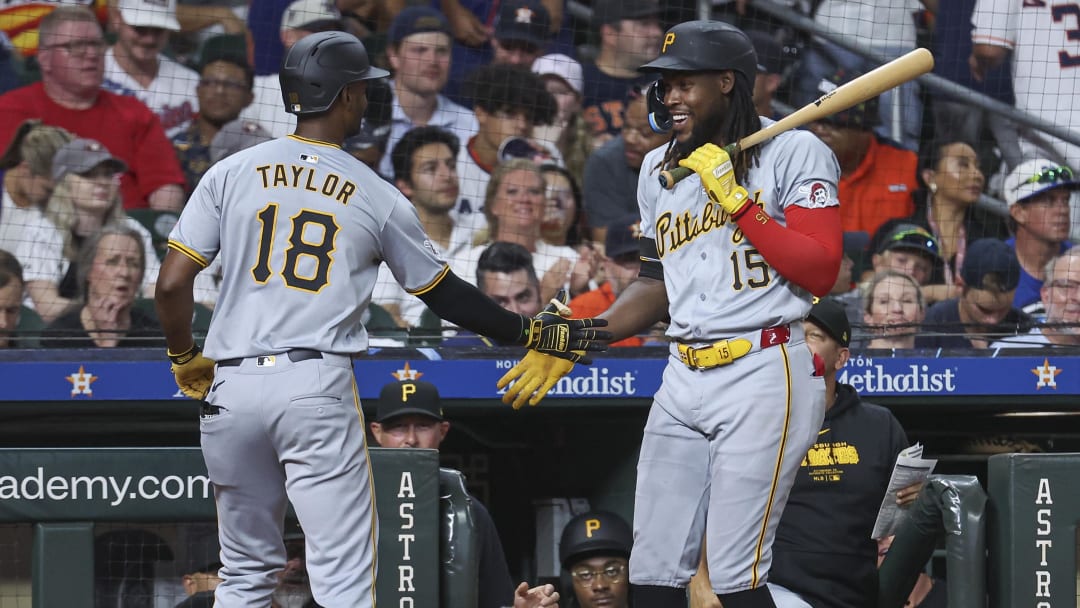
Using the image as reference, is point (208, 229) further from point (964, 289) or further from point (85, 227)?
point (964, 289)

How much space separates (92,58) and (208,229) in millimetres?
3588

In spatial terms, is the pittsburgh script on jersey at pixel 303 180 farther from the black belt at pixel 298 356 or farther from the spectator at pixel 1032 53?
the spectator at pixel 1032 53

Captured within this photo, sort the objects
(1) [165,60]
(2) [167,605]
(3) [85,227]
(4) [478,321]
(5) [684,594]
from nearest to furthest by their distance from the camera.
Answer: (5) [684,594]
(4) [478,321]
(2) [167,605]
(3) [85,227]
(1) [165,60]

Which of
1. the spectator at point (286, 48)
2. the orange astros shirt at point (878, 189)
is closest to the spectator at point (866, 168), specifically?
the orange astros shirt at point (878, 189)

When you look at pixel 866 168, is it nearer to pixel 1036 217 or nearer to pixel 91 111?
pixel 1036 217

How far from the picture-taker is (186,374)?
128 inches

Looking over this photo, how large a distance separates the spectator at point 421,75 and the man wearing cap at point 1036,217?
240cm

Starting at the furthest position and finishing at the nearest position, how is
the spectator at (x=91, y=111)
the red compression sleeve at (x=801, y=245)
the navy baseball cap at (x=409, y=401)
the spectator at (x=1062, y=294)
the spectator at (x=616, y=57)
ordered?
the spectator at (x=616, y=57), the spectator at (x=91, y=111), the spectator at (x=1062, y=294), the navy baseball cap at (x=409, y=401), the red compression sleeve at (x=801, y=245)

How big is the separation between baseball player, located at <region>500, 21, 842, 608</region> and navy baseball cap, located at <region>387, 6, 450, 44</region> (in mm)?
3525

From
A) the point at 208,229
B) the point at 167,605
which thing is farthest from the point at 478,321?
the point at 167,605

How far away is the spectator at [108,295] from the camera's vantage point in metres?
5.61

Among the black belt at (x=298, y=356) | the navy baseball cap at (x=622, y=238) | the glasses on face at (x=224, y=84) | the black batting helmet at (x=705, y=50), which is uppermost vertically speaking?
the glasses on face at (x=224, y=84)

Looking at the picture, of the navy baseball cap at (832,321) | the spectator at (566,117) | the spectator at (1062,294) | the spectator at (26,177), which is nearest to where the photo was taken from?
the navy baseball cap at (832,321)

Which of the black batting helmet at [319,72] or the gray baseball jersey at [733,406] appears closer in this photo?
the gray baseball jersey at [733,406]
